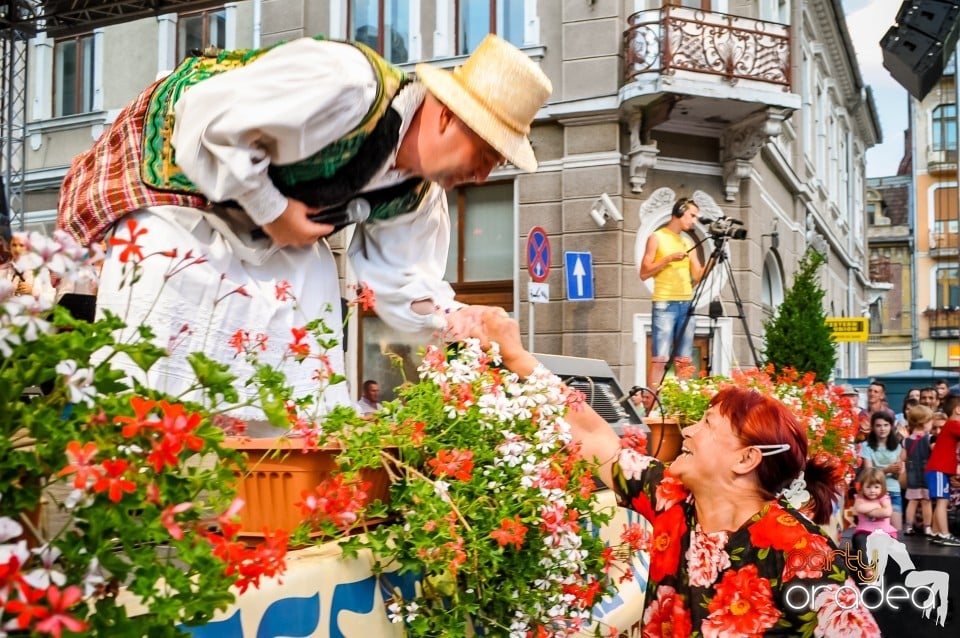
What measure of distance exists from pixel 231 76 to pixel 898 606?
14.8ft

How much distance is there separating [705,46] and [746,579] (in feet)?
37.9

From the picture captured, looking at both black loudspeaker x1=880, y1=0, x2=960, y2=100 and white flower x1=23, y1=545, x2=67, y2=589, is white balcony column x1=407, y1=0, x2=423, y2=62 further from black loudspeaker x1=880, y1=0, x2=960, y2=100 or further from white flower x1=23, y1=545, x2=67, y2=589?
white flower x1=23, y1=545, x2=67, y2=589

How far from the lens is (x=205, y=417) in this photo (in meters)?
1.02

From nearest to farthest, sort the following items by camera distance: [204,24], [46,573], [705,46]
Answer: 1. [46,573]
2. [705,46]
3. [204,24]

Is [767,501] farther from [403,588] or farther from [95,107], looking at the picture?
[95,107]

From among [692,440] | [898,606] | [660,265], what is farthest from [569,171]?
[692,440]

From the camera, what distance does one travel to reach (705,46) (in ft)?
42.3

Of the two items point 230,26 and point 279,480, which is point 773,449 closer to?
point 279,480

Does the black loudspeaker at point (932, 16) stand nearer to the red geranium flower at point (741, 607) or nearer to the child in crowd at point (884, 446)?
the child in crowd at point (884, 446)

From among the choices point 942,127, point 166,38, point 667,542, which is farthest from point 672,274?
point 942,127

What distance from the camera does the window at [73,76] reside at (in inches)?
647

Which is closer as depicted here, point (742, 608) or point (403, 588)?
point (403, 588)

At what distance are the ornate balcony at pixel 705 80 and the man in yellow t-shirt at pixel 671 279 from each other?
2.81 m

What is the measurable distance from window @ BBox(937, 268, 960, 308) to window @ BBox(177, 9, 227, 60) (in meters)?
45.0
